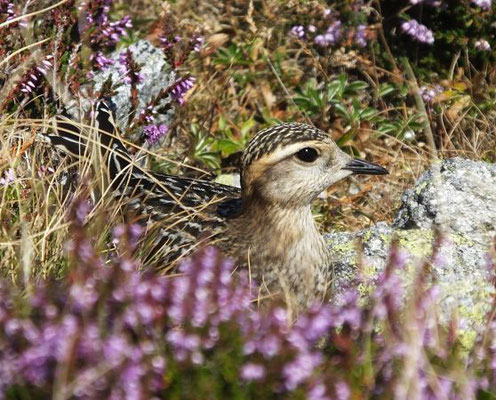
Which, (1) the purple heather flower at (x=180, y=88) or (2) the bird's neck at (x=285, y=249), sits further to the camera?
(1) the purple heather flower at (x=180, y=88)

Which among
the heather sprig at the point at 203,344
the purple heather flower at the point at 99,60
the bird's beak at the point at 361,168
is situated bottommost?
the purple heather flower at the point at 99,60

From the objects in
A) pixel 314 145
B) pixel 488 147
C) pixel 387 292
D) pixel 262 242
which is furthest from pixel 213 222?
pixel 488 147

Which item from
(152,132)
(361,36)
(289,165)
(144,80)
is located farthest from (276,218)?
(361,36)

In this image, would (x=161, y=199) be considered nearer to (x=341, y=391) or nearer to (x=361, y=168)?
(x=361, y=168)

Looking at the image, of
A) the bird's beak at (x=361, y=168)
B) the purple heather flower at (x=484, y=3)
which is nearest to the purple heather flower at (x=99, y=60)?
the bird's beak at (x=361, y=168)

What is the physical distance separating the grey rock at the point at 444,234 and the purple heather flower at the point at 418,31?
5.96 ft

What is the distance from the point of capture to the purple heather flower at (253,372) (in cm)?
A: 334

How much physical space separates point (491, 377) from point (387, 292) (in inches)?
18.8

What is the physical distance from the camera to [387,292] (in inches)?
148

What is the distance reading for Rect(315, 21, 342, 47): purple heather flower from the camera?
780 centimetres

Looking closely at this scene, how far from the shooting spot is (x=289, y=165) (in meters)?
5.40

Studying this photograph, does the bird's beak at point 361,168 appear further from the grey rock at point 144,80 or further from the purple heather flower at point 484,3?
the purple heather flower at point 484,3

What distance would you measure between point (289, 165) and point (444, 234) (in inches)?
34.8

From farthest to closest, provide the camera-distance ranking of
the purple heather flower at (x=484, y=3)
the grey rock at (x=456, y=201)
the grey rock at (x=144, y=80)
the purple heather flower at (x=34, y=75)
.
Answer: the purple heather flower at (x=484, y=3), the grey rock at (x=144, y=80), the purple heather flower at (x=34, y=75), the grey rock at (x=456, y=201)
